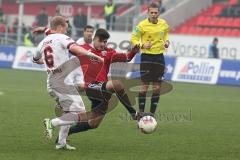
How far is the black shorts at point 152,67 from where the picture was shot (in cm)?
Result: 1575

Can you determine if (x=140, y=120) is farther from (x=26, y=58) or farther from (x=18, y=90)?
(x=26, y=58)

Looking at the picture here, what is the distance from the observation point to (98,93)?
12.3 meters

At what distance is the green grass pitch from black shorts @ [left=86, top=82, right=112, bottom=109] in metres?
0.67

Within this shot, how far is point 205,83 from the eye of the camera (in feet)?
101

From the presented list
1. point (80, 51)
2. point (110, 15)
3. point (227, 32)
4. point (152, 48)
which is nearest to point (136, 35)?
point (152, 48)

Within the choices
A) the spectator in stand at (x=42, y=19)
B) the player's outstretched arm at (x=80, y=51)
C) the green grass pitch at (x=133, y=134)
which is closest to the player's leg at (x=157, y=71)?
the green grass pitch at (x=133, y=134)

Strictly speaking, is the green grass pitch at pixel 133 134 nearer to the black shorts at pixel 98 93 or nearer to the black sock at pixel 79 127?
the black sock at pixel 79 127

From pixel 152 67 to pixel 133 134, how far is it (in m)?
2.64

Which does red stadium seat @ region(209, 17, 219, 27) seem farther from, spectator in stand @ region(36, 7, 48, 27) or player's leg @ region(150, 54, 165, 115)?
player's leg @ region(150, 54, 165, 115)

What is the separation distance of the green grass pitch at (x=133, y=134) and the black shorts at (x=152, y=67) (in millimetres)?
1023

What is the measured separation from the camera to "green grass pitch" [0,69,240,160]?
11008 millimetres

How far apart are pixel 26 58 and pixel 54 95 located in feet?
80.7

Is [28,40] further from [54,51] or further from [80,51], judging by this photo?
[80,51]

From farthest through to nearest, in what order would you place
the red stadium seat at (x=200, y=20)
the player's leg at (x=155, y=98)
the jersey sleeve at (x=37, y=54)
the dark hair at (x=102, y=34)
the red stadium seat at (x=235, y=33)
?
the red stadium seat at (x=200, y=20) → the red stadium seat at (x=235, y=33) → the player's leg at (x=155, y=98) → the dark hair at (x=102, y=34) → the jersey sleeve at (x=37, y=54)
